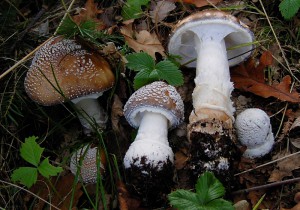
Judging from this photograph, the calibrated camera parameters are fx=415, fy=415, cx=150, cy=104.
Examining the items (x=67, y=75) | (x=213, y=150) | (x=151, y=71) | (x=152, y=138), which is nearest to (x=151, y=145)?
(x=152, y=138)

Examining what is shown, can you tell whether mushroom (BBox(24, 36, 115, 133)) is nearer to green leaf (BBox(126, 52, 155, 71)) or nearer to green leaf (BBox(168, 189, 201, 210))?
green leaf (BBox(126, 52, 155, 71))

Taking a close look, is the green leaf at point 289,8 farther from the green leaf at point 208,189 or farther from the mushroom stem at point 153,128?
the green leaf at point 208,189

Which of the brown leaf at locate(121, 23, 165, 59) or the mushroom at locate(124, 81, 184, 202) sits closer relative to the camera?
the mushroom at locate(124, 81, 184, 202)

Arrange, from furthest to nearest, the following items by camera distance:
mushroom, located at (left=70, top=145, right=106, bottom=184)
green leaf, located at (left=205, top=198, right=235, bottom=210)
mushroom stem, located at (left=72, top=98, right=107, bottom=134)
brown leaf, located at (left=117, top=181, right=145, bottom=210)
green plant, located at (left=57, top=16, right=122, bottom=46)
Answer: mushroom stem, located at (left=72, top=98, right=107, bottom=134) < green plant, located at (left=57, top=16, right=122, bottom=46) < mushroom, located at (left=70, top=145, right=106, bottom=184) < brown leaf, located at (left=117, top=181, right=145, bottom=210) < green leaf, located at (left=205, top=198, right=235, bottom=210)

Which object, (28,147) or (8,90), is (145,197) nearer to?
(28,147)

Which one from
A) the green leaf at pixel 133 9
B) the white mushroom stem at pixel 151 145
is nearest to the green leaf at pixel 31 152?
the white mushroom stem at pixel 151 145

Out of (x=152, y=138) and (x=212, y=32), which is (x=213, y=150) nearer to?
(x=152, y=138)

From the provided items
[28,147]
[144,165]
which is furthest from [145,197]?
[28,147]

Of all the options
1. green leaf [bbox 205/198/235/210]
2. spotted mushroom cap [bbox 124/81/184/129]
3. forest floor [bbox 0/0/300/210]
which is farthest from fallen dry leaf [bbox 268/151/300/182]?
spotted mushroom cap [bbox 124/81/184/129]
